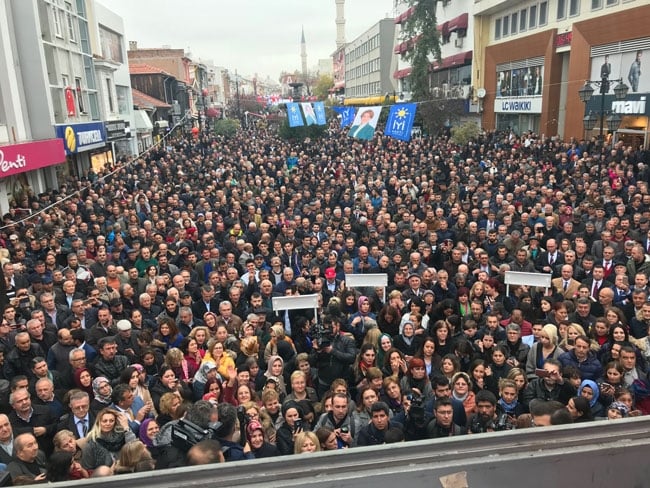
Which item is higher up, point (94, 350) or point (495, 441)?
point (495, 441)

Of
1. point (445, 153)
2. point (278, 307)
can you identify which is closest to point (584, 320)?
point (278, 307)

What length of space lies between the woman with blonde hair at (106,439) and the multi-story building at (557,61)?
15062 mm

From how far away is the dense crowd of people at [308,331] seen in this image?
4.71 meters

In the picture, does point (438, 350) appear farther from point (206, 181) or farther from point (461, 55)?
point (461, 55)

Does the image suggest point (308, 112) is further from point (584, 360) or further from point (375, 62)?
point (375, 62)

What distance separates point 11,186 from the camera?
17734 mm

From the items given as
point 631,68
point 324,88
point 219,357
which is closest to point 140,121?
point 631,68

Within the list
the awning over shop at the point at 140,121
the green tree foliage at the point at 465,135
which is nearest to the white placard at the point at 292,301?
the green tree foliage at the point at 465,135

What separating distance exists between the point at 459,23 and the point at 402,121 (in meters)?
23.9

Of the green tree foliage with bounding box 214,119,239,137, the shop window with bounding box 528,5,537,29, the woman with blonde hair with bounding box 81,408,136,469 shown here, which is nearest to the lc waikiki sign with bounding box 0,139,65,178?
the woman with blonde hair with bounding box 81,408,136,469

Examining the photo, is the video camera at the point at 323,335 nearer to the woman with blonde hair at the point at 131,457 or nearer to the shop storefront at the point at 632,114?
the woman with blonde hair at the point at 131,457

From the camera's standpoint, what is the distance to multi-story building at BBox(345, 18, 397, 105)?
256 ft

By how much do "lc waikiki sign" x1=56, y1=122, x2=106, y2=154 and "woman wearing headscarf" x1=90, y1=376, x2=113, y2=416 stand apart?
18327 mm

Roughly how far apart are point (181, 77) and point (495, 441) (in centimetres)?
6999
